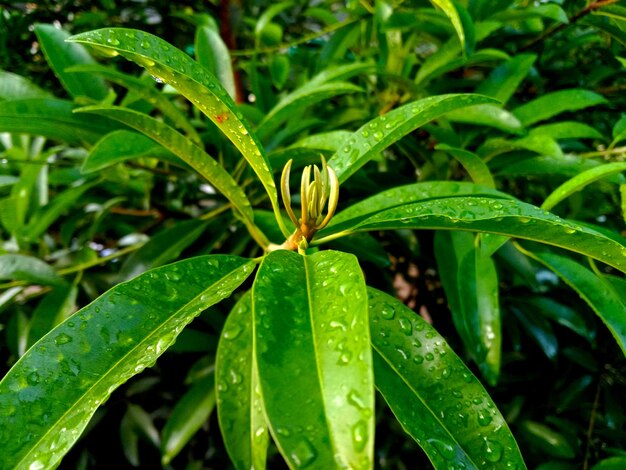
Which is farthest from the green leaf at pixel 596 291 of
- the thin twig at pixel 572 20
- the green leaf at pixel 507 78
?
the thin twig at pixel 572 20

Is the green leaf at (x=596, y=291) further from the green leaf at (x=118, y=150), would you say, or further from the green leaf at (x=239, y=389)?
the green leaf at (x=118, y=150)

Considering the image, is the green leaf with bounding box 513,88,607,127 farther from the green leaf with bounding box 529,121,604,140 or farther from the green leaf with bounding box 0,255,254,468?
the green leaf with bounding box 0,255,254,468

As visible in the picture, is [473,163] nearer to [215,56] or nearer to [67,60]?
[215,56]

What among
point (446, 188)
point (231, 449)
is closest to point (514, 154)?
point (446, 188)

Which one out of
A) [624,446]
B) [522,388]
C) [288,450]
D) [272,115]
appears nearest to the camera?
[288,450]

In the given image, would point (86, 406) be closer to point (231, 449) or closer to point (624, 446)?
point (231, 449)

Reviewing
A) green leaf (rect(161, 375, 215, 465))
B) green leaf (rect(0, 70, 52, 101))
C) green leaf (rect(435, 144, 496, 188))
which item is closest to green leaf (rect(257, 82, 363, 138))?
green leaf (rect(435, 144, 496, 188))
